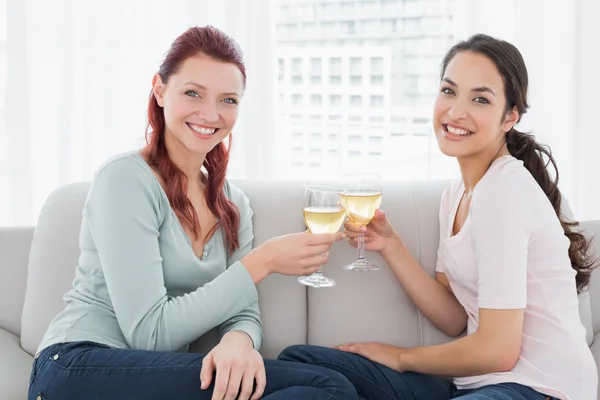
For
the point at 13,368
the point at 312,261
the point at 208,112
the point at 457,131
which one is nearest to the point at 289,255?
the point at 312,261

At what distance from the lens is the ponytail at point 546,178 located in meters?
1.81

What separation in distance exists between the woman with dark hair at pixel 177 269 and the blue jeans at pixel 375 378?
152mm

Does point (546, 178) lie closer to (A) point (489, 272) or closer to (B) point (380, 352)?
(A) point (489, 272)

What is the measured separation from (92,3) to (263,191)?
1690 millimetres

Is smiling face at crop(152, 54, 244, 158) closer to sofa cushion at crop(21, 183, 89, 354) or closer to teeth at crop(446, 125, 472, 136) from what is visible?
sofa cushion at crop(21, 183, 89, 354)

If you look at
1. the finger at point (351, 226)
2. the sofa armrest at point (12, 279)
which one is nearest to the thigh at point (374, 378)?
the finger at point (351, 226)

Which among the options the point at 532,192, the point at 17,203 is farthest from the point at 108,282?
the point at 17,203

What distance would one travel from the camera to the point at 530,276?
167cm

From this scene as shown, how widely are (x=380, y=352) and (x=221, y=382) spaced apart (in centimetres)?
53

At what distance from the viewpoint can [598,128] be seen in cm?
346

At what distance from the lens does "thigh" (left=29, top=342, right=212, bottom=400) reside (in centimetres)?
152

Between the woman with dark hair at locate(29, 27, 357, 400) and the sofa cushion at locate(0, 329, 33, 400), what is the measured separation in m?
0.16

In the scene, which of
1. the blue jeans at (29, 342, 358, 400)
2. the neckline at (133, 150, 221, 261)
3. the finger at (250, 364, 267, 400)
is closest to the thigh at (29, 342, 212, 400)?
the blue jeans at (29, 342, 358, 400)

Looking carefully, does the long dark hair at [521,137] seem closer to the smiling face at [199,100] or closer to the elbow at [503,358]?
the elbow at [503,358]
